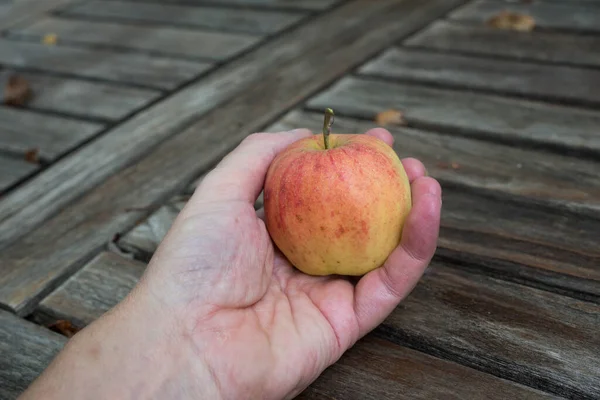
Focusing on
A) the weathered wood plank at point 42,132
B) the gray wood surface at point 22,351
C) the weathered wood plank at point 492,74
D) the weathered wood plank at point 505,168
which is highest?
the weathered wood plank at point 492,74

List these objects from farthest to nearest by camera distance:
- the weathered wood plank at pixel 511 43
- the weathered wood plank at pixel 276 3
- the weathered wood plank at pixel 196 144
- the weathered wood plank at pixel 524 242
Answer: the weathered wood plank at pixel 276 3 → the weathered wood plank at pixel 511 43 → the weathered wood plank at pixel 196 144 → the weathered wood plank at pixel 524 242

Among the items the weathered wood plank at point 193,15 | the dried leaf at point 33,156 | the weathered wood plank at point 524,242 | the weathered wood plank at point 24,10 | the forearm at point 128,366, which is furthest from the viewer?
the weathered wood plank at point 24,10

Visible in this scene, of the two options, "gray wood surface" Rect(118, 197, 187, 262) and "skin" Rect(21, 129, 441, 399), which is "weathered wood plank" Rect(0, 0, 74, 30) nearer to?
"gray wood surface" Rect(118, 197, 187, 262)

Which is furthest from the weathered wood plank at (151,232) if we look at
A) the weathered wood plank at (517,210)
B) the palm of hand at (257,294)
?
the weathered wood plank at (517,210)

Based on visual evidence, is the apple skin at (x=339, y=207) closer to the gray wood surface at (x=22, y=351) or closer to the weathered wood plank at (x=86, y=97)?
the gray wood surface at (x=22, y=351)

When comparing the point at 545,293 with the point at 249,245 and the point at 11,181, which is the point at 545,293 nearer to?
the point at 249,245

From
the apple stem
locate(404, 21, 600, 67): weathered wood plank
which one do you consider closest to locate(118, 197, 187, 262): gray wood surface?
the apple stem

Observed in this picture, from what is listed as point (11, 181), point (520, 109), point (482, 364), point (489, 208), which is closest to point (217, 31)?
point (11, 181)
